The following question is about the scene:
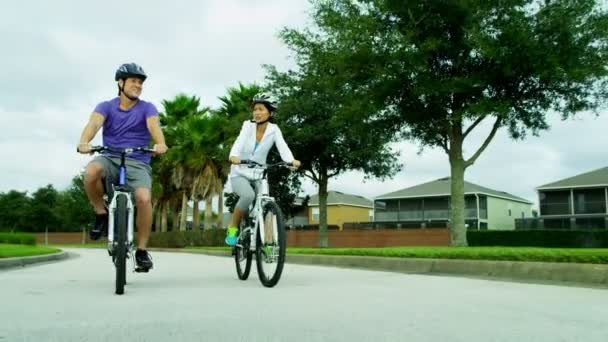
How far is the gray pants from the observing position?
731 cm

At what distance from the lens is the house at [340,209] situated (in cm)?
7475

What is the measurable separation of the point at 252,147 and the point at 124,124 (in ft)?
5.17

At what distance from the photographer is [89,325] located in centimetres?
418

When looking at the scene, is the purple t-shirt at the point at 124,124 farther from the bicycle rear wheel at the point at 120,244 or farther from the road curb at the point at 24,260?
the road curb at the point at 24,260

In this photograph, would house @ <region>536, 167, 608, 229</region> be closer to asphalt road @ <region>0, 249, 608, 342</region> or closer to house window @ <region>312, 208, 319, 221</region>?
house window @ <region>312, 208, 319, 221</region>

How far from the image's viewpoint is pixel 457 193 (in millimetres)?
21125

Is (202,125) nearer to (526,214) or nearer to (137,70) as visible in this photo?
(137,70)

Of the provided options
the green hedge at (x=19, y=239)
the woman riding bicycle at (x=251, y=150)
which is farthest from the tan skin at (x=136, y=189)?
the green hedge at (x=19, y=239)

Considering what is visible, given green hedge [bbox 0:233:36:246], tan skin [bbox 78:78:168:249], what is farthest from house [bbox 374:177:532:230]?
tan skin [bbox 78:78:168:249]

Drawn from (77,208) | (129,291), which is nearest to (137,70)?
(129,291)

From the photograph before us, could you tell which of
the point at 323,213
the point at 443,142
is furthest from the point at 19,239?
the point at 443,142

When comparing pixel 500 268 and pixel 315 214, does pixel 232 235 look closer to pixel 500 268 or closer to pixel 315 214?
pixel 500 268

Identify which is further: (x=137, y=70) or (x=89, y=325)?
(x=137, y=70)

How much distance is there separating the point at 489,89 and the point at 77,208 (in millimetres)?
51379
